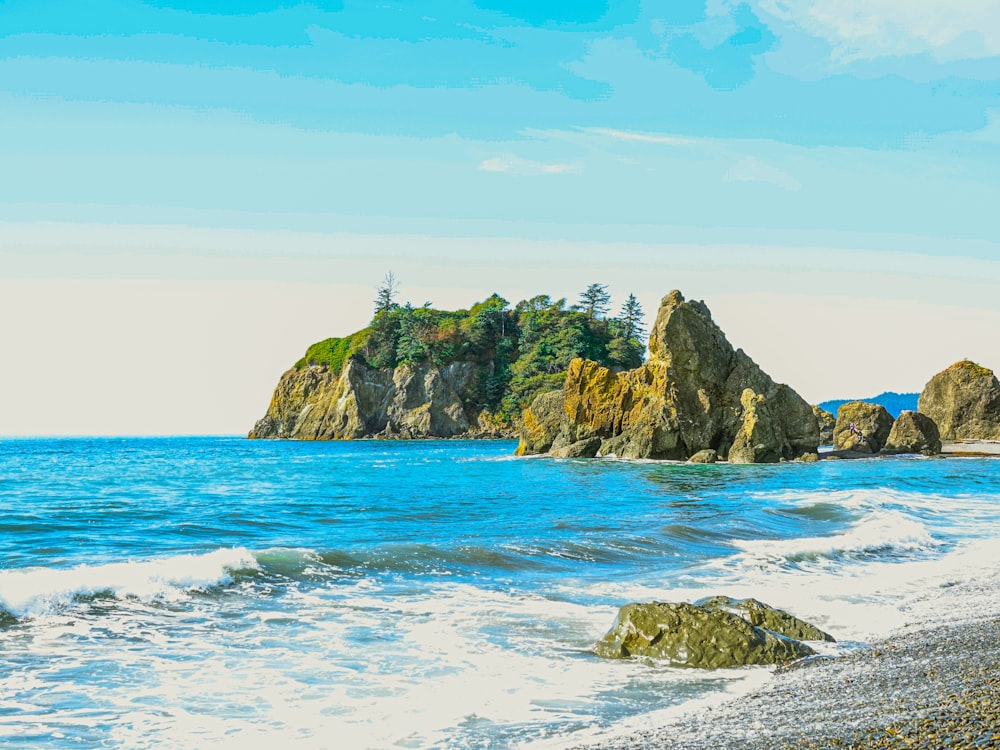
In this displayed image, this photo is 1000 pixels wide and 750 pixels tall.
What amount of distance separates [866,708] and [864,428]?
54.8 meters

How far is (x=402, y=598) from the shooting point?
463 inches

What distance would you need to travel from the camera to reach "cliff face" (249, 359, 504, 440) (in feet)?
367

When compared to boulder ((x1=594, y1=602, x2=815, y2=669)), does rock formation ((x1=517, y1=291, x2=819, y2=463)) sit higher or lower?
higher

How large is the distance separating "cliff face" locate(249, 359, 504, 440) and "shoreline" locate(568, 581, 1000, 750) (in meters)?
103

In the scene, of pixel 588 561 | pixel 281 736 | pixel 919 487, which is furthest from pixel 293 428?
pixel 281 736

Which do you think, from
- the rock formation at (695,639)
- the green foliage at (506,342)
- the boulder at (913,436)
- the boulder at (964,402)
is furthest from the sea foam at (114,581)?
the green foliage at (506,342)

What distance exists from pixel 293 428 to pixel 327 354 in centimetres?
1239

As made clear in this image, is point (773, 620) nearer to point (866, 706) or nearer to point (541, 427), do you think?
point (866, 706)

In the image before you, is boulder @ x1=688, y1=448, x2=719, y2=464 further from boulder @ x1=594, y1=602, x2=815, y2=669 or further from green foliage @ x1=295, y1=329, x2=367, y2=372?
green foliage @ x1=295, y1=329, x2=367, y2=372

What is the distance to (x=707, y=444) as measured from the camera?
51844mm

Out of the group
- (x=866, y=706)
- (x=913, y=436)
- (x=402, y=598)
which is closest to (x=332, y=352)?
(x=913, y=436)

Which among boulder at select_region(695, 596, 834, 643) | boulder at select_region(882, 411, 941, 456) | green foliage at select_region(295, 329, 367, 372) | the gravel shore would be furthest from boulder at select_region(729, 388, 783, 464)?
green foliage at select_region(295, 329, 367, 372)

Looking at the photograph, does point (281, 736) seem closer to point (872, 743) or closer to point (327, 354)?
point (872, 743)

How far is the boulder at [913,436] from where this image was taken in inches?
2153
